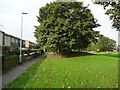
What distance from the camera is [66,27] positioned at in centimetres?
2483

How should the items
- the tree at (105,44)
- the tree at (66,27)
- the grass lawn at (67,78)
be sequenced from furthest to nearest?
the tree at (105,44), the tree at (66,27), the grass lawn at (67,78)

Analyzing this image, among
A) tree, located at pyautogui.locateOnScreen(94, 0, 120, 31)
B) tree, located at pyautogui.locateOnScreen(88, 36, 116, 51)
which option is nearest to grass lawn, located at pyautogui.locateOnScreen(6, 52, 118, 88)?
tree, located at pyautogui.locateOnScreen(94, 0, 120, 31)

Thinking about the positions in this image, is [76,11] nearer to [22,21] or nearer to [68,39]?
[68,39]

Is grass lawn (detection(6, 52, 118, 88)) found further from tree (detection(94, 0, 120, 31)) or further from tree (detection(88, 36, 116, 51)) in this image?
tree (detection(88, 36, 116, 51))

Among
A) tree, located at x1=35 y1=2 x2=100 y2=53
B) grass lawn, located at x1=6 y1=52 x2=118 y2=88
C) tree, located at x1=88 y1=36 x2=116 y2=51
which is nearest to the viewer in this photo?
grass lawn, located at x1=6 y1=52 x2=118 y2=88

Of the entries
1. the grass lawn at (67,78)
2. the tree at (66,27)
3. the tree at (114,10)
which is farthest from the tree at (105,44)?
the tree at (114,10)

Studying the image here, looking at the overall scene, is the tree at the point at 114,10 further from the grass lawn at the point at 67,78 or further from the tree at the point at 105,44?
the tree at the point at 105,44

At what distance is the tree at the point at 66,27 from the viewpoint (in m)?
25.1

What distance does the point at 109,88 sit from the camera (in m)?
5.83

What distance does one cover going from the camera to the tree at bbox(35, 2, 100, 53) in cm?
2511

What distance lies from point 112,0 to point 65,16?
2157cm

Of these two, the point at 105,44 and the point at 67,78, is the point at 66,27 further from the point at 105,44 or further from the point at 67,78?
the point at 105,44

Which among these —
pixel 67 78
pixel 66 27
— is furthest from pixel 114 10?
pixel 66 27

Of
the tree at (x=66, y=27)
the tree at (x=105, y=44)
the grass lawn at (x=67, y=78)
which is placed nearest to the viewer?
the grass lawn at (x=67, y=78)
